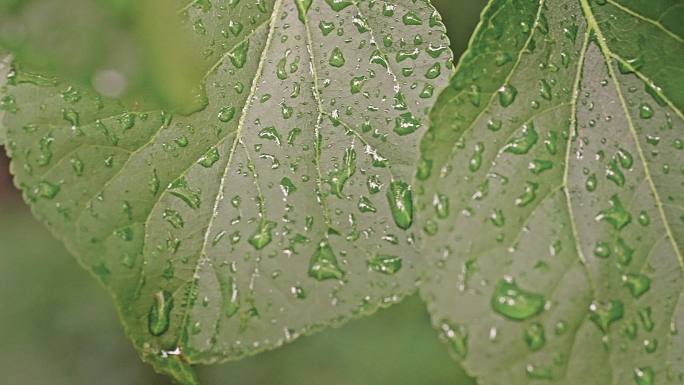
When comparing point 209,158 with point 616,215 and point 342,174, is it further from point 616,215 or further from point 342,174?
point 616,215

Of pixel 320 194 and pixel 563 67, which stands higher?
pixel 563 67

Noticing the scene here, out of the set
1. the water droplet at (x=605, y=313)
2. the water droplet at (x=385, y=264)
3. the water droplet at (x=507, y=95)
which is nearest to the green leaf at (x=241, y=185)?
the water droplet at (x=385, y=264)

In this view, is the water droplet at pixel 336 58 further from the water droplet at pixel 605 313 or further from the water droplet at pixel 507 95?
the water droplet at pixel 605 313

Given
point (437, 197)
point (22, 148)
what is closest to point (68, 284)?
point (22, 148)

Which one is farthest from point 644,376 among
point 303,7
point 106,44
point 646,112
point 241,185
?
point 106,44

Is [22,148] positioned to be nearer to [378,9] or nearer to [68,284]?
[378,9]

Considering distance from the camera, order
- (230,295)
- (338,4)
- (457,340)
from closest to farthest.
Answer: (457,340)
(230,295)
(338,4)

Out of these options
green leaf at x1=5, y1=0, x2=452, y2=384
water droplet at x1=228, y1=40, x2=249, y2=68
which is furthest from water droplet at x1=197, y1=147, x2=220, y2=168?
water droplet at x1=228, y1=40, x2=249, y2=68
